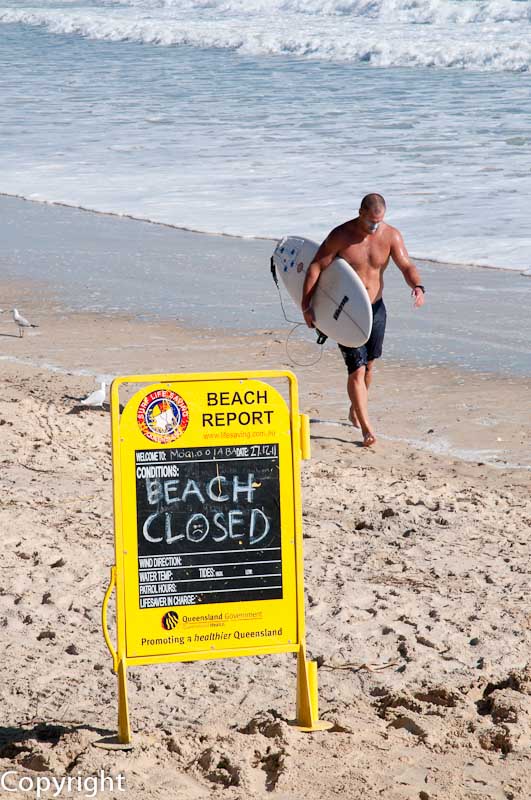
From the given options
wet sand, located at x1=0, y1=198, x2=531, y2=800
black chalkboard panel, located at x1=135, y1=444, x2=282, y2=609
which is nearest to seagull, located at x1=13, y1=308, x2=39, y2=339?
wet sand, located at x1=0, y1=198, x2=531, y2=800

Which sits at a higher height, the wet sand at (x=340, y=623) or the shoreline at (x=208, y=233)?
the shoreline at (x=208, y=233)

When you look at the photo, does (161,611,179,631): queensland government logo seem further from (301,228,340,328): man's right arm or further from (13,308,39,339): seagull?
(13,308,39,339): seagull

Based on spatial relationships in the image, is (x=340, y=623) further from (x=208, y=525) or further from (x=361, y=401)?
(x=361, y=401)

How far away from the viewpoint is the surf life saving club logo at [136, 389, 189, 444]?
3.91 m

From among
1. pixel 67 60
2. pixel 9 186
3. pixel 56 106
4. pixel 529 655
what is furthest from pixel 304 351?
pixel 67 60

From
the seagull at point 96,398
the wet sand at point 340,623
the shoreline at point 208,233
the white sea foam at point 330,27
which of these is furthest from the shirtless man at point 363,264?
the white sea foam at point 330,27

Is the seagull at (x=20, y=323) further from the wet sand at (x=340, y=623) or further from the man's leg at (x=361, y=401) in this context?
the man's leg at (x=361, y=401)

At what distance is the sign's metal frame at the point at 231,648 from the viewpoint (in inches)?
153

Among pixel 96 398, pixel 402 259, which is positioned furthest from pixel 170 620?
pixel 402 259

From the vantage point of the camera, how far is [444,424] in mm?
7863

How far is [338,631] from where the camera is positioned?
15.9 feet

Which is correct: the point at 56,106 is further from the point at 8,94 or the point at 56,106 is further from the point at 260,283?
the point at 260,283

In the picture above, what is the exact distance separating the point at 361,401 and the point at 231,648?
11.8 feet

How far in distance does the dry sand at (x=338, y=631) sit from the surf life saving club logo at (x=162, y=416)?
103 centimetres
